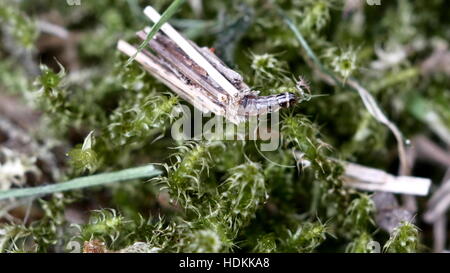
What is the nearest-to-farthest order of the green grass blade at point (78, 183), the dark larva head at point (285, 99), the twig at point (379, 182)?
the dark larva head at point (285, 99) → the green grass blade at point (78, 183) → the twig at point (379, 182)

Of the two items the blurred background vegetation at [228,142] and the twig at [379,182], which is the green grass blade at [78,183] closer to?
the blurred background vegetation at [228,142]

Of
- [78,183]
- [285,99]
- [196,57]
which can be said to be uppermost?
[196,57]

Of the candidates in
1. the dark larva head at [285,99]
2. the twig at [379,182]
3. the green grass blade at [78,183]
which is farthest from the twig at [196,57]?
the twig at [379,182]

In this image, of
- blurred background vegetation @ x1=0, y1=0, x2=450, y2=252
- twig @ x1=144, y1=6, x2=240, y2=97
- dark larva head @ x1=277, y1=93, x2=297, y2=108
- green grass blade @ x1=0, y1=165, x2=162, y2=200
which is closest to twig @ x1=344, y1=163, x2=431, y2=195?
blurred background vegetation @ x1=0, y1=0, x2=450, y2=252

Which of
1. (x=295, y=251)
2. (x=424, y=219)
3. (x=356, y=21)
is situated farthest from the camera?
(x=356, y=21)

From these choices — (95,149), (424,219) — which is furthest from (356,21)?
(95,149)

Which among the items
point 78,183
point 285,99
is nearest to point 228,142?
point 285,99

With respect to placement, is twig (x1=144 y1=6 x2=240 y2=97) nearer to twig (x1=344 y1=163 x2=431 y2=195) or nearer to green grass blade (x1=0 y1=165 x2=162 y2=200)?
green grass blade (x1=0 y1=165 x2=162 y2=200)

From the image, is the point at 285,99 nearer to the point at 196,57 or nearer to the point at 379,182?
the point at 196,57
